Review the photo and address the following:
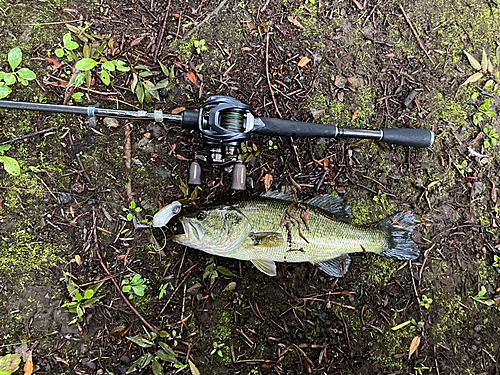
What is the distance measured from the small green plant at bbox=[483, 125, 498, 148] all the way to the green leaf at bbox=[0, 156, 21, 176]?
18.7 ft

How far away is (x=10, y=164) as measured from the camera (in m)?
3.39

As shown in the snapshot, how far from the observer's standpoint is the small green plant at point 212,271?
141 inches

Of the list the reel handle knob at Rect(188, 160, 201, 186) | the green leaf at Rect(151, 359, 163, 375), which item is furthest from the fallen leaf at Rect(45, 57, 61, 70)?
the green leaf at Rect(151, 359, 163, 375)

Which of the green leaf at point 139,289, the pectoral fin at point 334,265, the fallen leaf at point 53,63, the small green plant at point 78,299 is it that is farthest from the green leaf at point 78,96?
the pectoral fin at point 334,265

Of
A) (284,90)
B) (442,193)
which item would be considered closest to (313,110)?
(284,90)

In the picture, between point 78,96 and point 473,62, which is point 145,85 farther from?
point 473,62

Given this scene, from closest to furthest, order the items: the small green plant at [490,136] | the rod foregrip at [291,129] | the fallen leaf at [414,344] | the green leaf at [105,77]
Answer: the rod foregrip at [291,129]
the green leaf at [105,77]
the fallen leaf at [414,344]
the small green plant at [490,136]

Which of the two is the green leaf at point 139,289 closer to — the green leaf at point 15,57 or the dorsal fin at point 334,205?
Answer: the dorsal fin at point 334,205

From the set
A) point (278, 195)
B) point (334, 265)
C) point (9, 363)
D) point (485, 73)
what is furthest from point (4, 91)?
point (485, 73)

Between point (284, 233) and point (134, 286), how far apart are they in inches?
71.7

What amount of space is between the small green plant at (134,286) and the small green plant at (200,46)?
2.75 meters

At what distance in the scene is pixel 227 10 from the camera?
3.80m

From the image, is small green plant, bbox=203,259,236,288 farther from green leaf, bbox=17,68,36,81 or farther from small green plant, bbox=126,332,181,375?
green leaf, bbox=17,68,36,81

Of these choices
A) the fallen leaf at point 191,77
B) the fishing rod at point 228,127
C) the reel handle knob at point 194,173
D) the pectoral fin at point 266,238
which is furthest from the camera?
the fallen leaf at point 191,77
